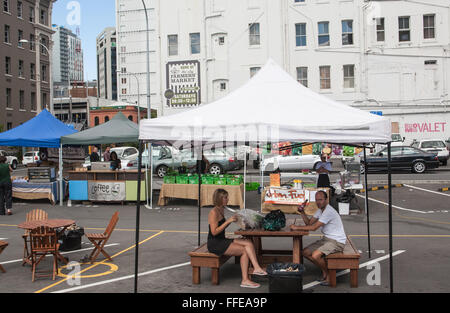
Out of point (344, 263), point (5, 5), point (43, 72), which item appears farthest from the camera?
point (43, 72)

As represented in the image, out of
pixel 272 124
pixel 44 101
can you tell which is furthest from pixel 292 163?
pixel 44 101

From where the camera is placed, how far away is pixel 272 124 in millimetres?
6445

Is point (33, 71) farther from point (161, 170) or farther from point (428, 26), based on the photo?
point (428, 26)

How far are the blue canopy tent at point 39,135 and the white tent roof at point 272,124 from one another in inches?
428

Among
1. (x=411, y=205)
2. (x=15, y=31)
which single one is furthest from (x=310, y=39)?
(x=15, y=31)

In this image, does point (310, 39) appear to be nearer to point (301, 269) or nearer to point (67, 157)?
point (67, 157)

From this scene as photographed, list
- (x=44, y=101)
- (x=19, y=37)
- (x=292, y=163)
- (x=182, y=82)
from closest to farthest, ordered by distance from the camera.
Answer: (x=292, y=163) → (x=182, y=82) → (x=19, y=37) → (x=44, y=101)

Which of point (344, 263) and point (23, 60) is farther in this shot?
point (23, 60)

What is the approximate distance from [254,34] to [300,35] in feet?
12.5

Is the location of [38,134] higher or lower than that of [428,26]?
lower

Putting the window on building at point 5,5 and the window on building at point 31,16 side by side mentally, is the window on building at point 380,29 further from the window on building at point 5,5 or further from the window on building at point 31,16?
the window on building at point 31,16

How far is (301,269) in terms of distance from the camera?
20.2 feet

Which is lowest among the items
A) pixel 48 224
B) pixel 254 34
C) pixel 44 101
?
pixel 48 224

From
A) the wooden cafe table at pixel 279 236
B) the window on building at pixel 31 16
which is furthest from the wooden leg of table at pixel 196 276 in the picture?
the window on building at pixel 31 16
